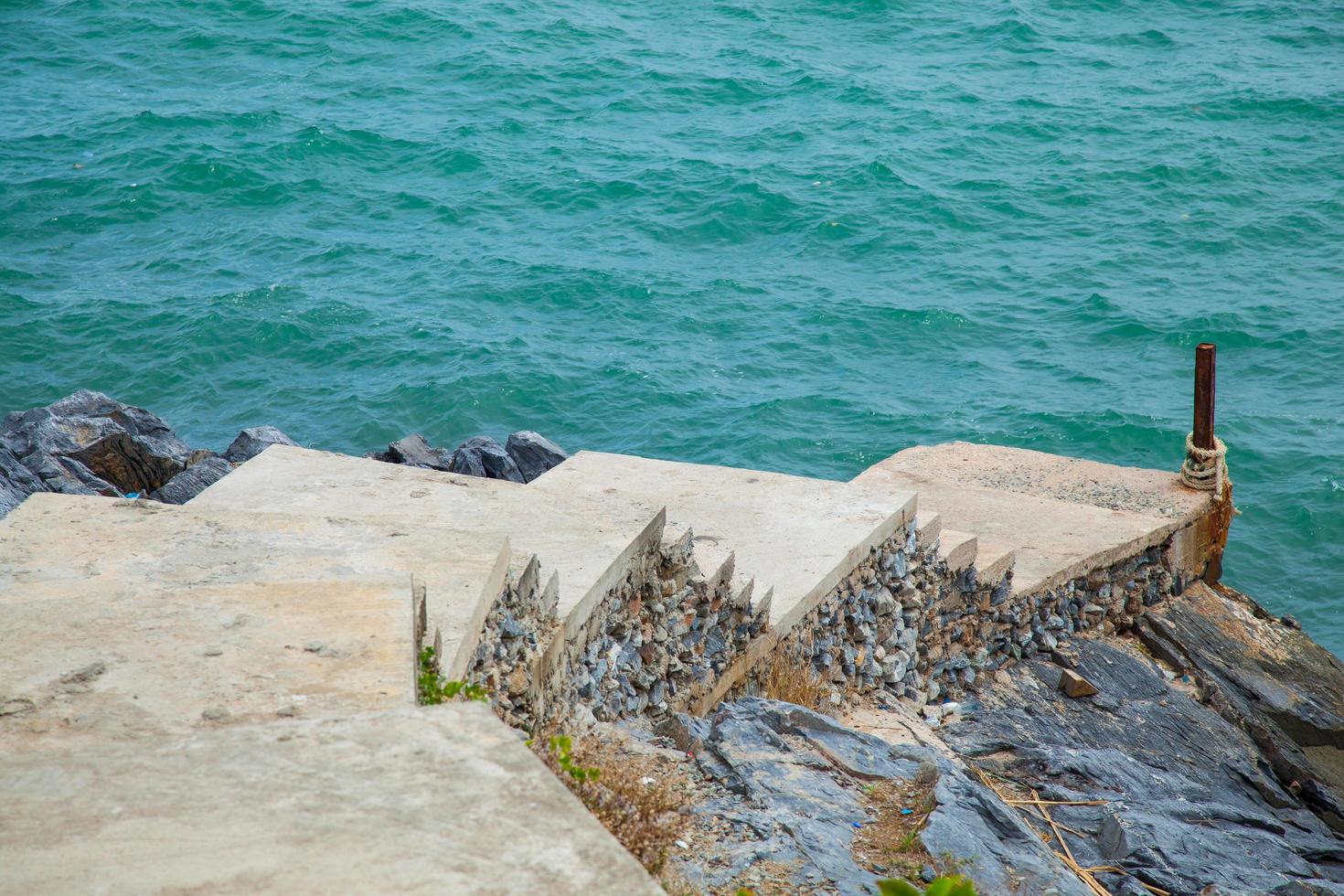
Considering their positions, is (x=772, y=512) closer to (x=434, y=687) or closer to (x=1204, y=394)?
(x=434, y=687)

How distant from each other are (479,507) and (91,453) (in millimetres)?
6161

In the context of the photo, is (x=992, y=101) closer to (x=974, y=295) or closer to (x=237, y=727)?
(x=974, y=295)

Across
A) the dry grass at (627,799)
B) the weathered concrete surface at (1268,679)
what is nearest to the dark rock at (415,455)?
the weathered concrete surface at (1268,679)

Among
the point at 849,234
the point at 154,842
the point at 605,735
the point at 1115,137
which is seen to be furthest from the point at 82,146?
the point at 154,842

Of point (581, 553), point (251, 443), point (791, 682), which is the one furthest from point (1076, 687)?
point (251, 443)

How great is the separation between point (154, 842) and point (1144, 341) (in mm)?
18188

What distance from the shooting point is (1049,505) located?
9414 mm

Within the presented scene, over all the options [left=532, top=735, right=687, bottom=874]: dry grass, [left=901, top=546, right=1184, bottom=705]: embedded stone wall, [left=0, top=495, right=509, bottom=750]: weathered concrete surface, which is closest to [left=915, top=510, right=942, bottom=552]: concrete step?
[left=901, top=546, right=1184, bottom=705]: embedded stone wall

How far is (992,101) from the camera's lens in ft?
87.5

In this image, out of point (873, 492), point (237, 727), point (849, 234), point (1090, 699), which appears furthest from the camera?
point (849, 234)

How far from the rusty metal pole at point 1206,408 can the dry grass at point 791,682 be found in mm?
4845

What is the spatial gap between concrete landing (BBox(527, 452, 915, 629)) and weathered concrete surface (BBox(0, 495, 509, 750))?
6.78 ft

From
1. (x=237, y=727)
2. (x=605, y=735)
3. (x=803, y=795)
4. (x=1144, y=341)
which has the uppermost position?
(x=237, y=727)

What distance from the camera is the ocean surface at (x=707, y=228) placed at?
50.9ft
